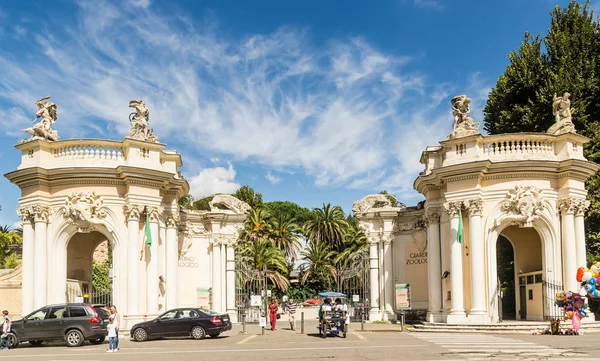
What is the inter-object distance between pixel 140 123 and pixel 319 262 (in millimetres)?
31525

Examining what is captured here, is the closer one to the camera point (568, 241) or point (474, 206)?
point (568, 241)

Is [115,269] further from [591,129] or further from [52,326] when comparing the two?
[591,129]

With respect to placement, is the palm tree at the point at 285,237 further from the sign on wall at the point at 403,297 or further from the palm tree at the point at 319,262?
the sign on wall at the point at 403,297

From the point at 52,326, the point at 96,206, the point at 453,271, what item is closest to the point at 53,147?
the point at 96,206

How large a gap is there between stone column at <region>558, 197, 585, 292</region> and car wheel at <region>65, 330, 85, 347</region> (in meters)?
18.1

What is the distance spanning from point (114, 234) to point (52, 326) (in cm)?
521

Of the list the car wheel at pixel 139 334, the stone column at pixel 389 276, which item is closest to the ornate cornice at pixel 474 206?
the stone column at pixel 389 276

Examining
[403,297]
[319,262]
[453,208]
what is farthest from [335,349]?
[319,262]

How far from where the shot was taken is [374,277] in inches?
1312

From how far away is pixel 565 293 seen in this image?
24.2 meters

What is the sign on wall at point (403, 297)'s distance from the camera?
95.3 ft

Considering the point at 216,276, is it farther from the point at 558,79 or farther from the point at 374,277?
the point at 558,79

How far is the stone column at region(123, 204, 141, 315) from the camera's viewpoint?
25839 mm

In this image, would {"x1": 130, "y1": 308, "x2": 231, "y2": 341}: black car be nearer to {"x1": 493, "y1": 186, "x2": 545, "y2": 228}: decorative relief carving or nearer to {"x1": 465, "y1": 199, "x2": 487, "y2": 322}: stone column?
{"x1": 465, "y1": 199, "x2": 487, "y2": 322}: stone column
